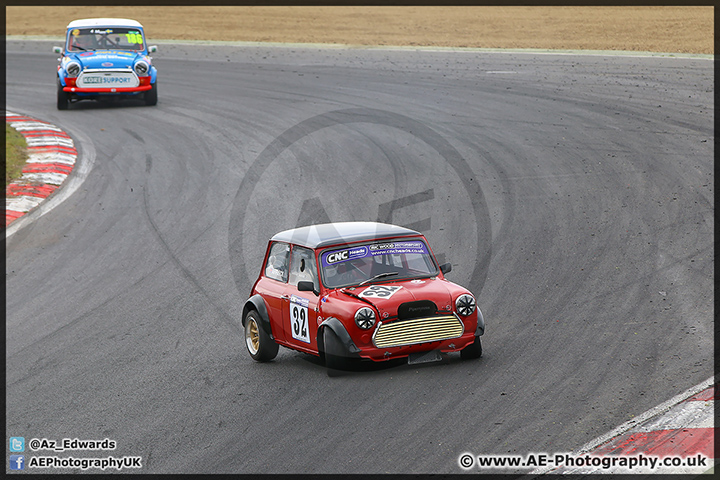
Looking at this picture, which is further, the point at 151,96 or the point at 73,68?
the point at 151,96

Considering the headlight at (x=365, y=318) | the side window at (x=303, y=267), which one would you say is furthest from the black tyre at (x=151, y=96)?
the headlight at (x=365, y=318)

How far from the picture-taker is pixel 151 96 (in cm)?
2128

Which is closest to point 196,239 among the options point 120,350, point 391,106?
point 120,350

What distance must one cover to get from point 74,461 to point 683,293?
657cm

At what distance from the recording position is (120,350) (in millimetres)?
9039

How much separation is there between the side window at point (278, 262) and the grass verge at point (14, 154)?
8050 mm

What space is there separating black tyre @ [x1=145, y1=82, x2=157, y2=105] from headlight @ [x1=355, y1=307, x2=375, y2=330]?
15.0 m

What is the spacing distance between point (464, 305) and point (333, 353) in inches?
49.8

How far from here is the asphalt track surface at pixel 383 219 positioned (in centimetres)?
676

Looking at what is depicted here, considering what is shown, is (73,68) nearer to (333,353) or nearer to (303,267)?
(303,267)

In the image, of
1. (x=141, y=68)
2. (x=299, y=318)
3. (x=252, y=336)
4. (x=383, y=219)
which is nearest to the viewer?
(x=299, y=318)

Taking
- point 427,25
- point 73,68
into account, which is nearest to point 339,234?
point 73,68

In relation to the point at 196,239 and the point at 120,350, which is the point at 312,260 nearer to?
the point at 120,350

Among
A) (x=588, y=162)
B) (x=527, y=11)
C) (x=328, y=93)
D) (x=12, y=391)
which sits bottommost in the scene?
(x=12, y=391)
